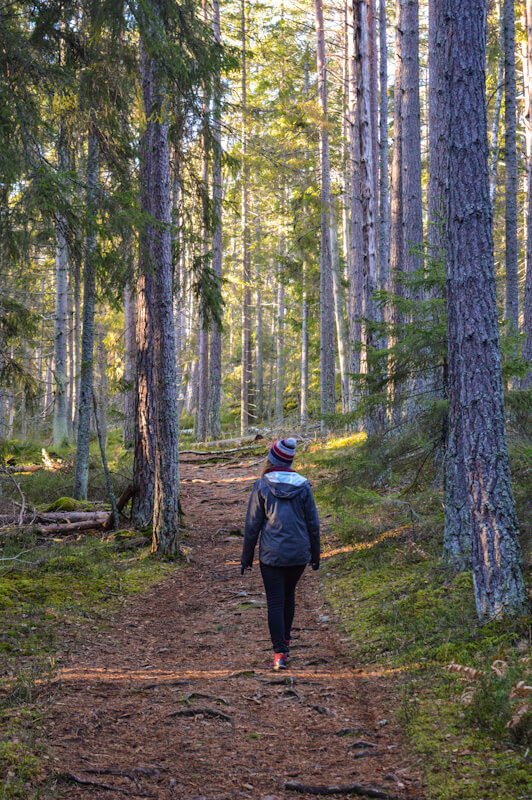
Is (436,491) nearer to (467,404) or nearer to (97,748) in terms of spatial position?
(467,404)

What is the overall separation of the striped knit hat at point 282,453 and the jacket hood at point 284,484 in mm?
135

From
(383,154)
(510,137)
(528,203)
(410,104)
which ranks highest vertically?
(383,154)

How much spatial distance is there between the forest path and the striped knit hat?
Answer: 1.83 meters

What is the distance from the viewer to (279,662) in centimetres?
579

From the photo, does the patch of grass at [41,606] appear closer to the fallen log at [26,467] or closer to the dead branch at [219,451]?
the fallen log at [26,467]

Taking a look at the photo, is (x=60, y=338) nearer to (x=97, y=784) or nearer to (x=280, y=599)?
(x=280, y=599)

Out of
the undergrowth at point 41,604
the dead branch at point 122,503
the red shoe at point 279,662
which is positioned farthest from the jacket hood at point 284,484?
the dead branch at point 122,503

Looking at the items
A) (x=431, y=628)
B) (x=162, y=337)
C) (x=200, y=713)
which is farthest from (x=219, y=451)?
(x=200, y=713)

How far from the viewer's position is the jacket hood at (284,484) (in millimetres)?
6000

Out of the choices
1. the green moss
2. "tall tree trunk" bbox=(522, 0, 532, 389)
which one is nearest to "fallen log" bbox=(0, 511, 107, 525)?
the green moss

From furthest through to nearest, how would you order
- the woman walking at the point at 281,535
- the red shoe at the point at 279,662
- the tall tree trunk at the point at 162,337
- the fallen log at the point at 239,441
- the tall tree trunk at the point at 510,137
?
the fallen log at the point at 239,441
the tall tree trunk at the point at 510,137
the tall tree trunk at the point at 162,337
the woman walking at the point at 281,535
the red shoe at the point at 279,662

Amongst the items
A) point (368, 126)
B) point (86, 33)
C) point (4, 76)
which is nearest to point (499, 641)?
point (4, 76)

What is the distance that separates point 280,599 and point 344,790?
90.2 inches

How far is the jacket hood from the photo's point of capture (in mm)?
6000
